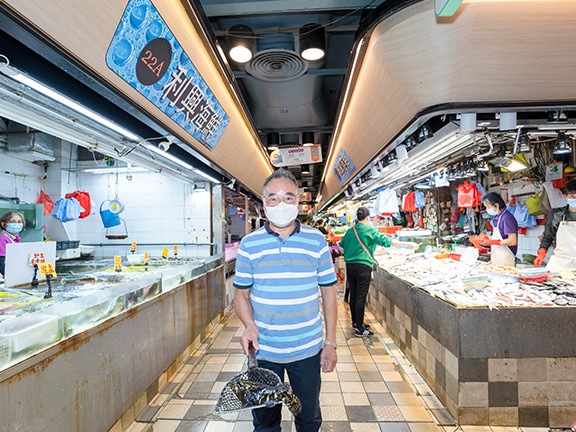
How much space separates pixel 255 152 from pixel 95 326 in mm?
5130

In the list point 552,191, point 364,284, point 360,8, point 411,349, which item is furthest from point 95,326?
point 552,191

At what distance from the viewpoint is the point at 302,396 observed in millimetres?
2094

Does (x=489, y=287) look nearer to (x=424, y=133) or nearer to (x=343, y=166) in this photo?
(x=424, y=133)

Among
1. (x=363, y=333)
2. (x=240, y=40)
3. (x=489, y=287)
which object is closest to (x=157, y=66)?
(x=240, y=40)

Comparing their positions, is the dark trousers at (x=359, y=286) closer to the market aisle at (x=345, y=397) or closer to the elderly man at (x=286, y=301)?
the market aisle at (x=345, y=397)

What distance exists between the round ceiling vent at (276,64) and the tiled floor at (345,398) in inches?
164

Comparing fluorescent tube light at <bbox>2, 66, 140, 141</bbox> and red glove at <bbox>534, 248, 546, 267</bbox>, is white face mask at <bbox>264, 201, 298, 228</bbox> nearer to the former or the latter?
fluorescent tube light at <bbox>2, 66, 140, 141</bbox>

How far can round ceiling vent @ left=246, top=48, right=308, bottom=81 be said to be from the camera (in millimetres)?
4145

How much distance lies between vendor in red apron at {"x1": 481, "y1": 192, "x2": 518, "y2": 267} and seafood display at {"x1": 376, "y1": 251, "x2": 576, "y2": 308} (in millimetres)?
561

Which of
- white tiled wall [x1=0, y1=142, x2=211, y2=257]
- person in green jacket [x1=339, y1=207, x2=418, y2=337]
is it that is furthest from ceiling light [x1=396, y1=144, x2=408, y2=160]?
white tiled wall [x1=0, y1=142, x2=211, y2=257]

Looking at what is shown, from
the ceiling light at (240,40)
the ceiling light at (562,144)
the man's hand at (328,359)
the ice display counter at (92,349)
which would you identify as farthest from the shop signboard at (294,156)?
the man's hand at (328,359)

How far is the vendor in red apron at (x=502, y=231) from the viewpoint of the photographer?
484 cm

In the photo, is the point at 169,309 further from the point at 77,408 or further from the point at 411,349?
the point at 411,349

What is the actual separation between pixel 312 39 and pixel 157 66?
239 cm
